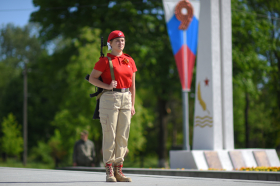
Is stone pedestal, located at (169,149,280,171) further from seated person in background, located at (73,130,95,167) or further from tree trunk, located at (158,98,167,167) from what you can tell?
tree trunk, located at (158,98,167,167)

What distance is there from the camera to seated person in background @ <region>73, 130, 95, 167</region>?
12.5 meters

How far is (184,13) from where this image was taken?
525 inches

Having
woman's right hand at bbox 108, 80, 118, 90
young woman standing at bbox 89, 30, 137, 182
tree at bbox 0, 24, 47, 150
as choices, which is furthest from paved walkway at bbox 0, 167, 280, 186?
tree at bbox 0, 24, 47, 150

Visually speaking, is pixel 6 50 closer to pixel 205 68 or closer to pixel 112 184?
pixel 205 68

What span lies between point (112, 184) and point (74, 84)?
14.7 meters

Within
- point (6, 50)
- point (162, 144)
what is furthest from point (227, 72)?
point (6, 50)

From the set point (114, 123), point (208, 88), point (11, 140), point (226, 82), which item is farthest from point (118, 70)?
point (11, 140)

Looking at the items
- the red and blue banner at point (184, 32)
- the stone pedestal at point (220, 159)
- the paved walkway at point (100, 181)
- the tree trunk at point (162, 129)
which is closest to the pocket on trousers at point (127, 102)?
the paved walkway at point (100, 181)

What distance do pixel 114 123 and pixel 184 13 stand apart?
849 cm

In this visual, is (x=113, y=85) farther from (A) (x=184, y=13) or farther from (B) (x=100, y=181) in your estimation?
(A) (x=184, y=13)

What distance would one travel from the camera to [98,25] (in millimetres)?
21812

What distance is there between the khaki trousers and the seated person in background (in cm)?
701

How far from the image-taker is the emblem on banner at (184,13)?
43.6 feet

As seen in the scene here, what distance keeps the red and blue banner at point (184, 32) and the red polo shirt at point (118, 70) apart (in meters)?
7.45
